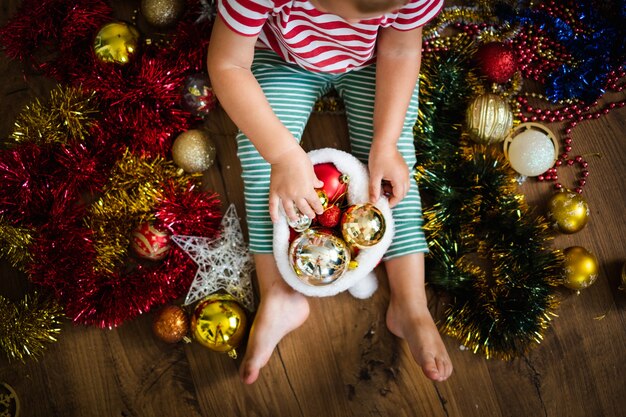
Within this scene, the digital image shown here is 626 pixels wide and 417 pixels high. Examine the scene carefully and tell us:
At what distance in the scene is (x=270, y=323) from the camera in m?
0.90

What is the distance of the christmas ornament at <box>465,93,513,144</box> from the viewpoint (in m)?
0.90

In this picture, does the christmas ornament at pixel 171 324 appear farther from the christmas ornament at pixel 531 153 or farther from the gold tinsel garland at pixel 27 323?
the christmas ornament at pixel 531 153

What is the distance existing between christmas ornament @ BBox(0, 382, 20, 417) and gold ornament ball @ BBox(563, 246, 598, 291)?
1061 millimetres

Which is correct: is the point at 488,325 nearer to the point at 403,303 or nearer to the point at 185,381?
the point at 403,303

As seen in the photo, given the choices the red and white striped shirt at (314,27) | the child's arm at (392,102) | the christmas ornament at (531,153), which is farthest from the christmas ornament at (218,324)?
the christmas ornament at (531,153)

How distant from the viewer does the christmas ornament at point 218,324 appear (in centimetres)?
90

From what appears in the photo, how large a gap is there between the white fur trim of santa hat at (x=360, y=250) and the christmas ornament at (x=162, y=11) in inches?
16.3

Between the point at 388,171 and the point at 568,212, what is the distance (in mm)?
357

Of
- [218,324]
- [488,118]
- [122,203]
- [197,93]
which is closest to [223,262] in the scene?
[218,324]

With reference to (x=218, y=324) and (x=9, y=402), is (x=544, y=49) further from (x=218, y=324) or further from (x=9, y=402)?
(x=9, y=402)

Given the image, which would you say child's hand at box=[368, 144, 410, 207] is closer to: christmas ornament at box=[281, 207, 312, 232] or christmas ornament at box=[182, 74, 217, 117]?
christmas ornament at box=[281, 207, 312, 232]

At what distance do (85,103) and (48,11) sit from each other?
0.70 ft

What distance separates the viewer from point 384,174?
0.84 meters

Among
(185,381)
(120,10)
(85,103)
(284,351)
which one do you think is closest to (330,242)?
(284,351)
